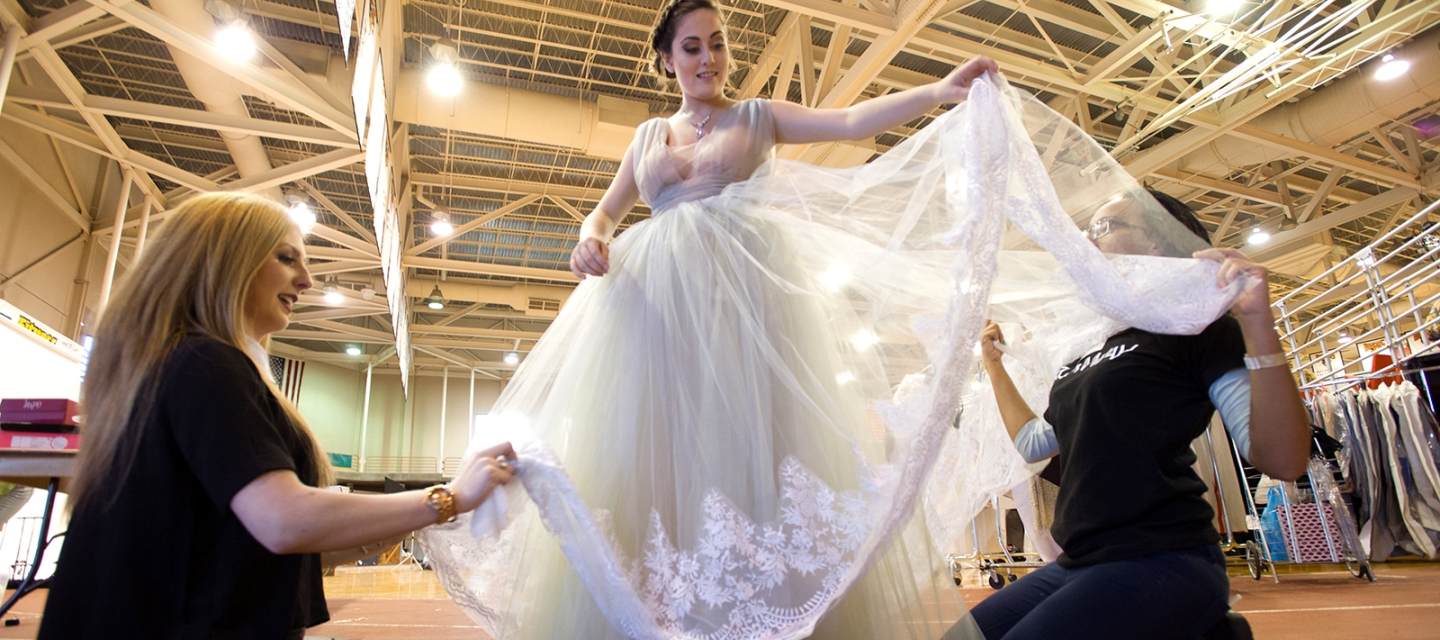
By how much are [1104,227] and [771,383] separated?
1.99 feet

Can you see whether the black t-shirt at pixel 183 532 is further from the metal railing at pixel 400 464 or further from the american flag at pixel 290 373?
the metal railing at pixel 400 464

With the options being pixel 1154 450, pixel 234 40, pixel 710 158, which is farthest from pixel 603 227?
pixel 234 40

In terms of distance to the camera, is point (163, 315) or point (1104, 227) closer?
point (163, 315)

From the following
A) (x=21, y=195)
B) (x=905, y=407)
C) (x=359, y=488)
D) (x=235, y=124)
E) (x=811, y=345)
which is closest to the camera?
(x=905, y=407)

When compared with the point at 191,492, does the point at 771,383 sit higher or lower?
higher

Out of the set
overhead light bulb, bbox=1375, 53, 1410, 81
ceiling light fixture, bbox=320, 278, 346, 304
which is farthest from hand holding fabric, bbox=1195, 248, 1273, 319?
ceiling light fixture, bbox=320, 278, 346, 304

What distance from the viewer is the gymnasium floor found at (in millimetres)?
2104

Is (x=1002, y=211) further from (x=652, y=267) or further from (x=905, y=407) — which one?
(x=652, y=267)

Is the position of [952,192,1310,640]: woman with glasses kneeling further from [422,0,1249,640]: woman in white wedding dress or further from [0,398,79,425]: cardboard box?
[0,398,79,425]: cardboard box

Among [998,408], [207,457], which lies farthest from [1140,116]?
[207,457]

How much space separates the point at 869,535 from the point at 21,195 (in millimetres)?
9938

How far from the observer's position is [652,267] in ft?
4.42

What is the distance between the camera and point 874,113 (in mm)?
1447

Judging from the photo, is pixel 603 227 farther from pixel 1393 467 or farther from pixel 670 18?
pixel 1393 467
